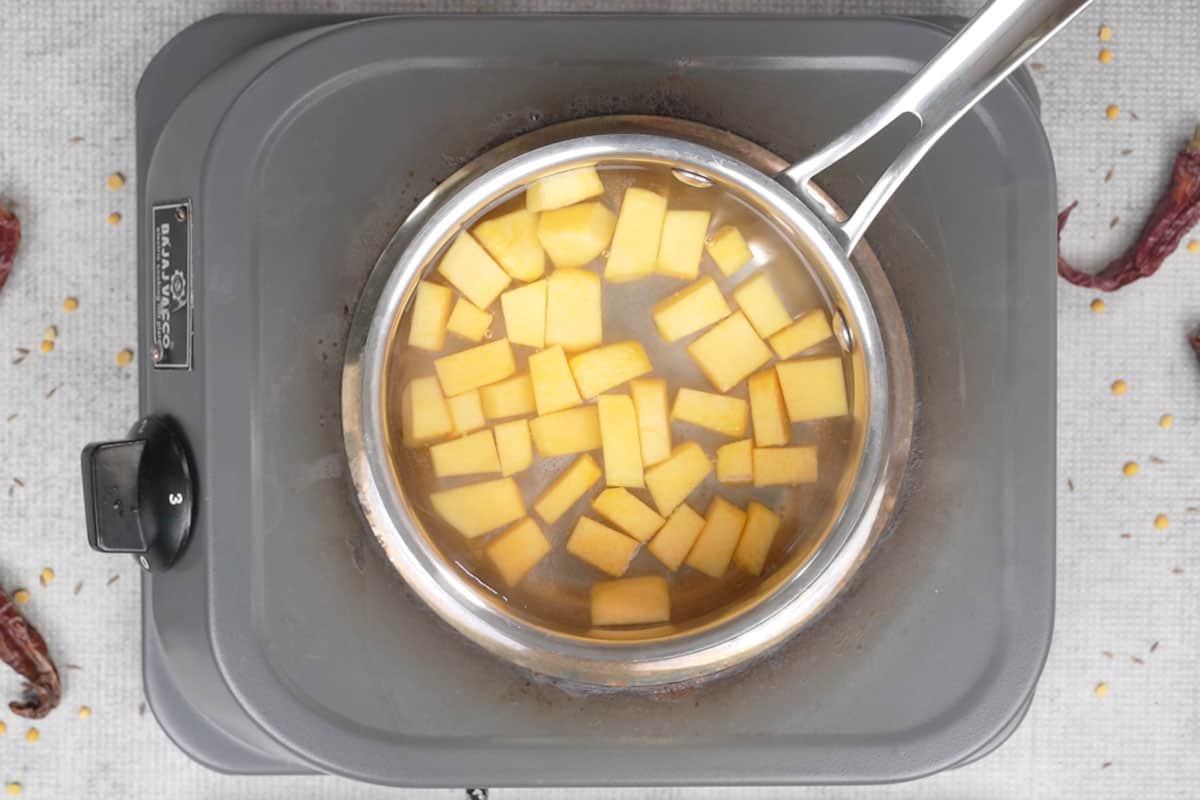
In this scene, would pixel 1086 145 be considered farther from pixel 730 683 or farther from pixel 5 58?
pixel 5 58

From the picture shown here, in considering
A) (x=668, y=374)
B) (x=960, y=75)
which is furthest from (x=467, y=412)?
(x=960, y=75)

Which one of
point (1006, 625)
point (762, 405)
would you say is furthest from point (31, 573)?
point (1006, 625)

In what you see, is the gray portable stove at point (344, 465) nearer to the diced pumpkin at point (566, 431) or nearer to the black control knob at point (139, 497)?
the black control knob at point (139, 497)

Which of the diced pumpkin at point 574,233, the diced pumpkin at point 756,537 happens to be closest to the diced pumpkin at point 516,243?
the diced pumpkin at point 574,233

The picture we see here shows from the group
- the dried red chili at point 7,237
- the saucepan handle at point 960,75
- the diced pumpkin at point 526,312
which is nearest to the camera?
the saucepan handle at point 960,75

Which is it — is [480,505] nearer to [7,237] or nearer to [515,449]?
[515,449]

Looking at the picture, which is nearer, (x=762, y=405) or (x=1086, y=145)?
(x=762, y=405)
